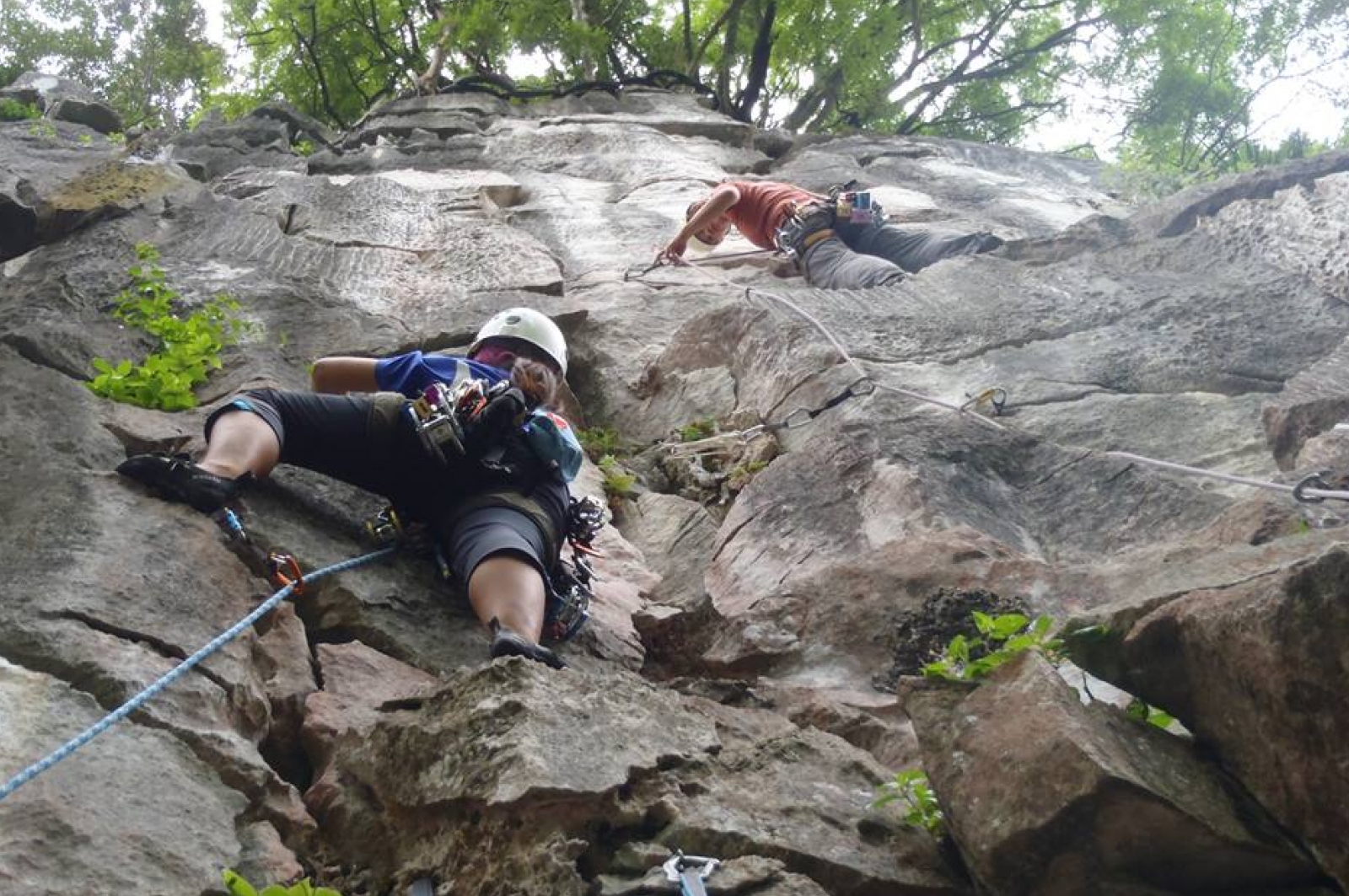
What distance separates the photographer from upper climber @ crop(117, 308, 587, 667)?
3.82 meters

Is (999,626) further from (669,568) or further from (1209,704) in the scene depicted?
(669,568)

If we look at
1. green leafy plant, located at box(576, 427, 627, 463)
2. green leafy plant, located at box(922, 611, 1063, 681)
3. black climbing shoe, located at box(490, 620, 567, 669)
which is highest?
green leafy plant, located at box(922, 611, 1063, 681)

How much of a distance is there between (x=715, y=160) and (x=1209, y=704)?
9.31 metres

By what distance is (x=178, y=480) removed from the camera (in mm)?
3805

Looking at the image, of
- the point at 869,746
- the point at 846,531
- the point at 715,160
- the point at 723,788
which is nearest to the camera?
the point at 723,788

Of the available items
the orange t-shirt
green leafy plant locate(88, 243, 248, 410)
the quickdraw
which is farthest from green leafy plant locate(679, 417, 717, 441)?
the orange t-shirt

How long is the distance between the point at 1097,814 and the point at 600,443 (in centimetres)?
388

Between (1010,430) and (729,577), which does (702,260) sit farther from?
(729,577)

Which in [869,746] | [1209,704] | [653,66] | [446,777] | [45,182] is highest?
[653,66]

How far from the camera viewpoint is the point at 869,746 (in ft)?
11.1

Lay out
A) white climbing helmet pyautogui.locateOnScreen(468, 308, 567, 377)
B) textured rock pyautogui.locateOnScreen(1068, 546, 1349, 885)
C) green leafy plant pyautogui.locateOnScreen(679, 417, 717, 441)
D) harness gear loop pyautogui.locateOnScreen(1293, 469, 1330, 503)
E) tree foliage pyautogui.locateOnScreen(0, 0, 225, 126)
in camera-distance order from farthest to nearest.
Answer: tree foliage pyautogui.locateOnScreen(0, 0, 225, 126)
green leafy plant pyautogui.locateOnScreen(679, 417, 717, 441)
white climbing helmet pyautogui.locateOnScreen(468, 308, 567, 377)
harness gear loop pyautogui.locateOnScreen(1293, 469, 1330, 503)
textured rock pyautogui.locateOnScreen(1068, 546, 1349, 885)

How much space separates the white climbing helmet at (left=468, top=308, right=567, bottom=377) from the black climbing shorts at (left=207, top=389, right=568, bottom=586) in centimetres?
101

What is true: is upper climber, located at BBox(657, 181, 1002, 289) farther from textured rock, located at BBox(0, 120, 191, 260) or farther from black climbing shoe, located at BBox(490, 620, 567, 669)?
black climbing shoe, located at BBox(490, 620, 567, 669)

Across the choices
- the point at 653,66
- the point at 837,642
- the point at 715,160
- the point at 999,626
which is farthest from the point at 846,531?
A: the point at 653,66
